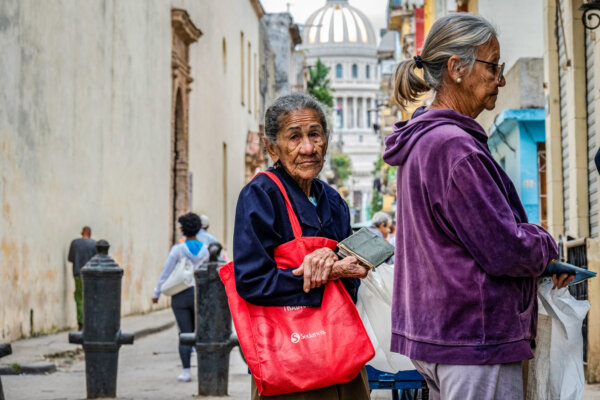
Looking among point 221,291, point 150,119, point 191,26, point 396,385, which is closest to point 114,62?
point 150,119

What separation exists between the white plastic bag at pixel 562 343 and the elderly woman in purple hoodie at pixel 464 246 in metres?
0.30

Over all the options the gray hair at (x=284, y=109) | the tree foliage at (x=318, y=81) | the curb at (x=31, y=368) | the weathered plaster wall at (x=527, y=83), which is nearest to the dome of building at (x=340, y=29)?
the tree foliage at (x=318, y=81)

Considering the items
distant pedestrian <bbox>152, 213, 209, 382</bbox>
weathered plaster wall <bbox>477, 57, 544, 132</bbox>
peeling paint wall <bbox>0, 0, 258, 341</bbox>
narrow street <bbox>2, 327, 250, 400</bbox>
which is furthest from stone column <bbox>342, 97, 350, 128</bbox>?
distant pedestrian <bbox>152, 213, 209, 382</bbox>

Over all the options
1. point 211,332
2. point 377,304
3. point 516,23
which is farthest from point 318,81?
point 377,304

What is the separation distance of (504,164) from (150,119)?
7.36m

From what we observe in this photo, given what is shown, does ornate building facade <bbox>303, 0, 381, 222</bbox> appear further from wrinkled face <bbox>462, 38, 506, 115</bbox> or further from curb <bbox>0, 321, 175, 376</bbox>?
wrinkled face <bbox>462, 38, 506, 115</bbox>

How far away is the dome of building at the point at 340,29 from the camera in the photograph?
169500 mm

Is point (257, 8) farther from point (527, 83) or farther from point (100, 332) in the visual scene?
point (100, 332)

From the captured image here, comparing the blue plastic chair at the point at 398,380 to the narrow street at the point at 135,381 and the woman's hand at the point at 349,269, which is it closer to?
the woman's hand at the point at 349,269

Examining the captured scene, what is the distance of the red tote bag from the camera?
135 inches

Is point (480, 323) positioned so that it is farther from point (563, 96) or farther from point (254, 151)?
point (254, 151)

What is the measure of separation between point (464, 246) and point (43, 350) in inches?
385

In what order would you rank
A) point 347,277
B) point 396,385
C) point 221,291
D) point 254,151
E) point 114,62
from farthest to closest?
point 254,151 < point 114,62 < point 221,291 < point 396,385 < point 347,277

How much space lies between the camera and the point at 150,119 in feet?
69.2
